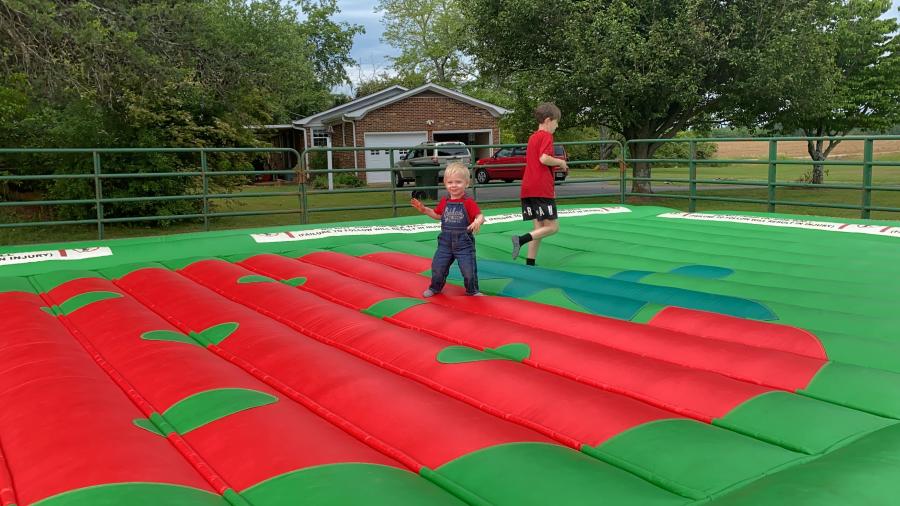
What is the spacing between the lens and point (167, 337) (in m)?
3.65

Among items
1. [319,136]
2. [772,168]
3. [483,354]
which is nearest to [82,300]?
[483,354]

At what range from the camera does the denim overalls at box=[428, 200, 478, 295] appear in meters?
4.53

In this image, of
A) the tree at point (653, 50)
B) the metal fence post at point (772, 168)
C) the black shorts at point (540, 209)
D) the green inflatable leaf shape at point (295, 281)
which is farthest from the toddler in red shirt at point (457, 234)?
the tree at point (653, 50)

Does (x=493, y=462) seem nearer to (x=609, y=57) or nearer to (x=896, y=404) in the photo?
(x=896, y=404)

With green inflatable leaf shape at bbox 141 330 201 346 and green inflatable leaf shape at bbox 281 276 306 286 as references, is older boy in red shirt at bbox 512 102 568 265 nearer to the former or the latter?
green inflatable leaf shape at bbox 281 276 306 286

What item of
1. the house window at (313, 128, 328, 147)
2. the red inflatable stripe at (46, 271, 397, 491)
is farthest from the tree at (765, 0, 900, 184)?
the red inflatable stripe at (46, 271, 397, 491)

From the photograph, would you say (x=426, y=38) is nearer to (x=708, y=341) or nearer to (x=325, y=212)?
(x=325, y=212)

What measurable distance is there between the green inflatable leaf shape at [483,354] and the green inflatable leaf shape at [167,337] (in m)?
1.27

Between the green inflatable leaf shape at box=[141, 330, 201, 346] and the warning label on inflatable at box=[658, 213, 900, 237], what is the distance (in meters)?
6.21

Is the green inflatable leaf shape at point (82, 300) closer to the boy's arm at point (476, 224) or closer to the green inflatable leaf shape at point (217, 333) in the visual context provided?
the green inflatable leaf shape at point (217, 333)

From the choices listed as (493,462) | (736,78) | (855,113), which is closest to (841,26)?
→ (855,113)

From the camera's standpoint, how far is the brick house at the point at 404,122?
94.7 feet

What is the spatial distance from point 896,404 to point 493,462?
4.90 feet

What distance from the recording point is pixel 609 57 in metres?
17.7
